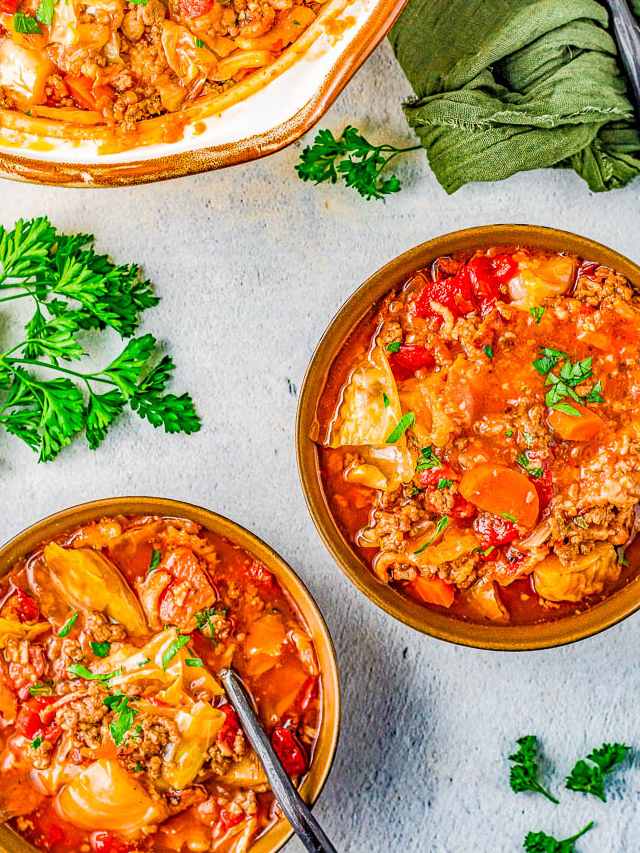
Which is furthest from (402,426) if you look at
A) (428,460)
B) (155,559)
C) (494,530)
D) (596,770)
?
(596,770)

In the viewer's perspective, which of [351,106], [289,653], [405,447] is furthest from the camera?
[351,106]

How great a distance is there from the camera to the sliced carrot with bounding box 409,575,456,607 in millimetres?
2746

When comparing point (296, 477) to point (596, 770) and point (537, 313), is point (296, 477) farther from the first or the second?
point (596, 770)

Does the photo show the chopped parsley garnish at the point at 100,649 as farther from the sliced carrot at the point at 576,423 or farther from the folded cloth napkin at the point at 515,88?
the folded cloth napkin at the point at 515,88

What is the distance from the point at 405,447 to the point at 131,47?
162 centimetres

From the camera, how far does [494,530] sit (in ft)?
8.81

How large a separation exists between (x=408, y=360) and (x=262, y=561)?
86 cm

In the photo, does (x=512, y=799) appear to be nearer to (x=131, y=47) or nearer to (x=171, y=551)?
(x=171, y=551)

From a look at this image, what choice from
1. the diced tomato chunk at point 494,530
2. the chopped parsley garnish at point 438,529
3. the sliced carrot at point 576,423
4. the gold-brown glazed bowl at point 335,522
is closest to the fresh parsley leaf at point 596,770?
the gold-brown glazed bowl at point 335,522

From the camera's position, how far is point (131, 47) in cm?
274

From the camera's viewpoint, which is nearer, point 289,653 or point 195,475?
point 289,653

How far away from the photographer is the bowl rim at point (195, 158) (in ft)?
8.90

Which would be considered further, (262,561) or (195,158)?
(262,561)

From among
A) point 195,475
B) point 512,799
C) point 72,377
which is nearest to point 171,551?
point 195,475
